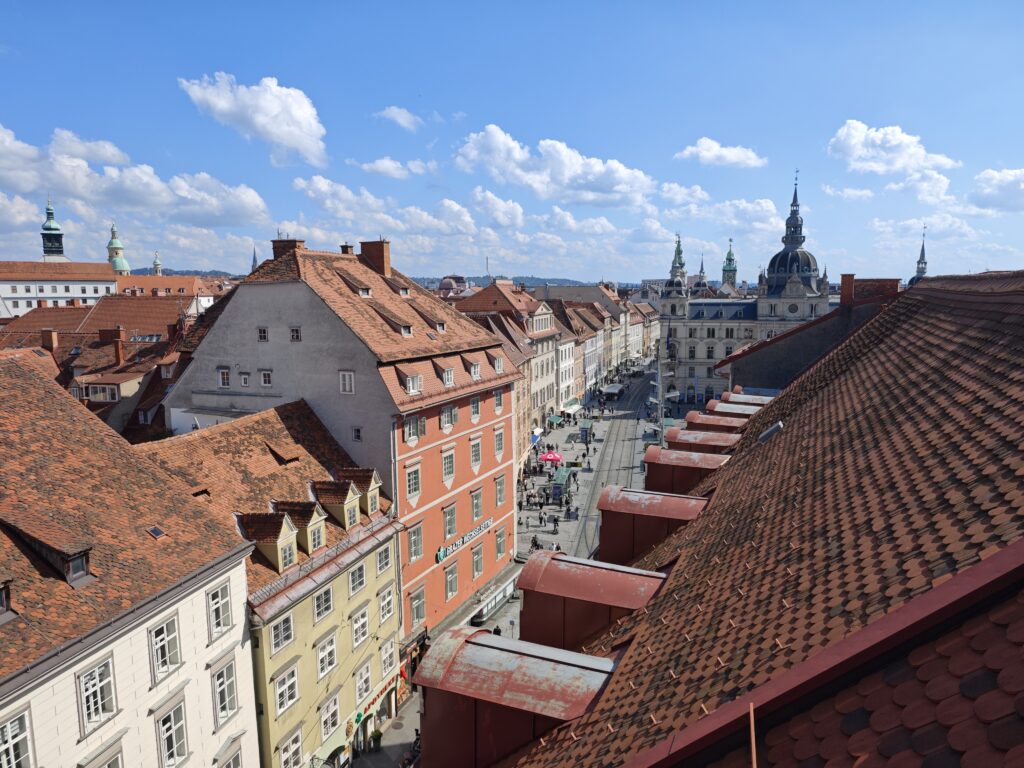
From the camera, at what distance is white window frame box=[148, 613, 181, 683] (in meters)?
16.6

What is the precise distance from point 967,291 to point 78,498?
2107cm

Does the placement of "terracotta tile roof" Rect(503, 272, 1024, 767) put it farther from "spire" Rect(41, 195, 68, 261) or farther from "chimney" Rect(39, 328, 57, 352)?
"spire" Rect(41, 195, 68, 261)

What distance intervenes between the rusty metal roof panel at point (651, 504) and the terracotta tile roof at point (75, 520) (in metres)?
11.3

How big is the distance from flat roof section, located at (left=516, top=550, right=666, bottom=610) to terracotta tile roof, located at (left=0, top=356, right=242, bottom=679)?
35.4ft

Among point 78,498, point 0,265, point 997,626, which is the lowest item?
point 78,498

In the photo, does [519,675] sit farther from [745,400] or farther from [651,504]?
[745,400]

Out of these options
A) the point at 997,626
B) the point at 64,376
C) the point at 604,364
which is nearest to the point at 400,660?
the point at 997,626

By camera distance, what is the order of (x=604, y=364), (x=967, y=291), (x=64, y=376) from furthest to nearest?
1. (x=604, y=364)
2. (x=64, y=376)
3. (x=967, y=291)

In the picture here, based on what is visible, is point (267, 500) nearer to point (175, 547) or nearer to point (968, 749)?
point (175, 547)

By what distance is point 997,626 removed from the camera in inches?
167

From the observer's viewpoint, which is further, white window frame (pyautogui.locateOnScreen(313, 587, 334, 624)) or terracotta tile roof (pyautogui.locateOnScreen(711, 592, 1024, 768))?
white window frame (pyautogui.locateOnScreen(313, 587, 334, 624))

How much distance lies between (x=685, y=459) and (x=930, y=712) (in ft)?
45.0

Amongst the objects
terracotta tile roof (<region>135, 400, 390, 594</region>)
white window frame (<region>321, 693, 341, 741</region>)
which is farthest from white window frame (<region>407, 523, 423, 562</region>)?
white window frame (<region>321, 693, 341, 741</region>)

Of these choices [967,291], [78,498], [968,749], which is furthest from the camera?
[78,498]
